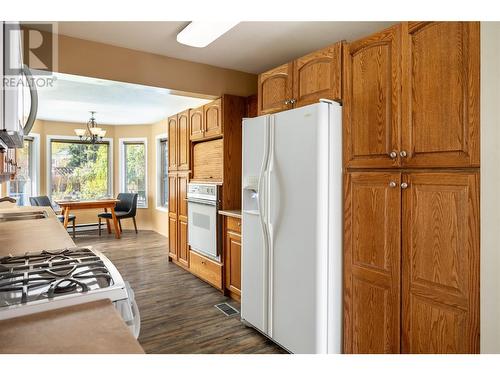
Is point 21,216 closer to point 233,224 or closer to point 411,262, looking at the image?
point 233,224

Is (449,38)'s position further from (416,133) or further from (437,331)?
(437,331)

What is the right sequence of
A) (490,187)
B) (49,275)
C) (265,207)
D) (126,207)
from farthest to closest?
(126,207) → (265,207) → (490,187) → (49,275)

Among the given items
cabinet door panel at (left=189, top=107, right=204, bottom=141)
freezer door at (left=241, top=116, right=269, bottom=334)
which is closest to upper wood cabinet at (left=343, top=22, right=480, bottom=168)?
freezer door at (left=241, top=116, right=269, bottom=334)

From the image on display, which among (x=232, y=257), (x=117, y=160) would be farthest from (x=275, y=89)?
(x=117, y=160)

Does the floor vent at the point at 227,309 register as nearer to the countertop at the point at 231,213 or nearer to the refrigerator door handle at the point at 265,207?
the refrigerator door handle at the point at 265,207

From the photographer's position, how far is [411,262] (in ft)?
5.49

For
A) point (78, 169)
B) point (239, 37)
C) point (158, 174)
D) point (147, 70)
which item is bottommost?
point (158, 174)

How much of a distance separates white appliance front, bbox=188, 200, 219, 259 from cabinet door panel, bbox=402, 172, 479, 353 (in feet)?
6.99

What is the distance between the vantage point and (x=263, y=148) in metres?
2.35

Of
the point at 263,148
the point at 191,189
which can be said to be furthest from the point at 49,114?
the point at 263,148

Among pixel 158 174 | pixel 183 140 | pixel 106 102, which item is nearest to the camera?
pixel 183 140

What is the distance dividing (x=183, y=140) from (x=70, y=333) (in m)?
3.62

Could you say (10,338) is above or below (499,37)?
below
